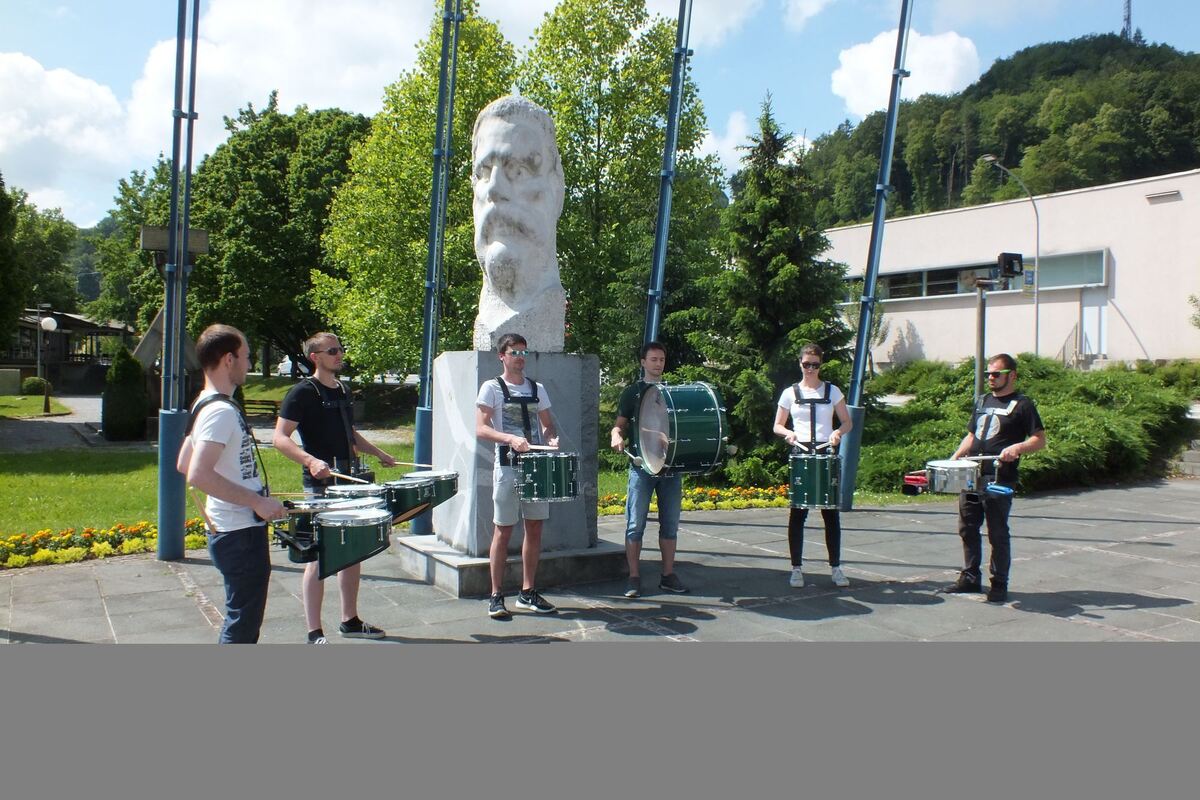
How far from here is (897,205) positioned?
3568 inches

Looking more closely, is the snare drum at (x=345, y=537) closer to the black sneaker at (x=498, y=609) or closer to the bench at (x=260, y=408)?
the black sneaker at (x=498, y=609)

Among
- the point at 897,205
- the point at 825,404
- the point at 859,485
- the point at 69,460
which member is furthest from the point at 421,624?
the point at 897,205

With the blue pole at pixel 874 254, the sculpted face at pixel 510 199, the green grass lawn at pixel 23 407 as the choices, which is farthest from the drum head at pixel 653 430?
the green grass lawn at pixel 23 407

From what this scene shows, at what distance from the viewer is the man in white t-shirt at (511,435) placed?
6125mm

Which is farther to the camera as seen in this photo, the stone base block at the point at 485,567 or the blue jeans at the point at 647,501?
the blue jeans at the point at 647,501

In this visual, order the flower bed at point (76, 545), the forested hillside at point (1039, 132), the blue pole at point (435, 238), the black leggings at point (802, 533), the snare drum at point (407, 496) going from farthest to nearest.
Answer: the forested hillside at point (1039, 132) → the blue pole at point (435, 238) → the flower bed at point (76, 545) → the black leggings at point (802, 533) → the snare drum at point (407, 496)

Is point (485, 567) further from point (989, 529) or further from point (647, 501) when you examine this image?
point (989, 529)

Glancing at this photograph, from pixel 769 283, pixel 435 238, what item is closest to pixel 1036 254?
pixel 769 283

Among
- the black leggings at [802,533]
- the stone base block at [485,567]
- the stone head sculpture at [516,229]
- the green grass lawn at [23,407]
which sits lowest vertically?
the stone base block at [485,567]

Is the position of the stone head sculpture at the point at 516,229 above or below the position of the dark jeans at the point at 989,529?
above

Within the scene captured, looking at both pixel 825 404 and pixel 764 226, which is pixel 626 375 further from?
pixel 825 404

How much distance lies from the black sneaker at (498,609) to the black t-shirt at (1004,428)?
142 inches

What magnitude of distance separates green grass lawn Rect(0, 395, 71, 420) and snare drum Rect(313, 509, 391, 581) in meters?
29.3

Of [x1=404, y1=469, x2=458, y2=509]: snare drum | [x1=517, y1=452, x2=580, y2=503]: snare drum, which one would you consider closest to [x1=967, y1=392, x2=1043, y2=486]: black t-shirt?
[x1=517, y1=452, x2=580, y2=503]: snare drum
